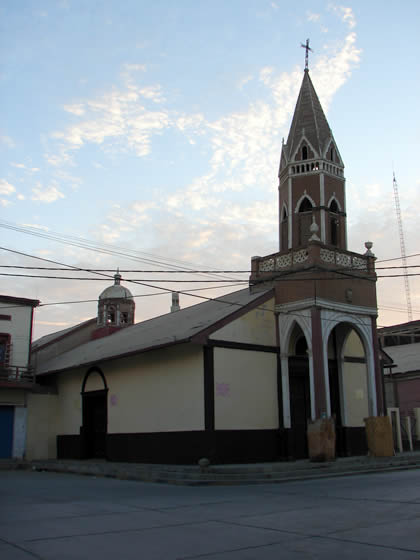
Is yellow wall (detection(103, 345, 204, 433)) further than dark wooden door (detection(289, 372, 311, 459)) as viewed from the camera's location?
No

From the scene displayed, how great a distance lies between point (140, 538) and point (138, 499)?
184 inches

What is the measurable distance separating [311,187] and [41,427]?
17080 mm

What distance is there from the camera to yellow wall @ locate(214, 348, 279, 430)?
786 inches

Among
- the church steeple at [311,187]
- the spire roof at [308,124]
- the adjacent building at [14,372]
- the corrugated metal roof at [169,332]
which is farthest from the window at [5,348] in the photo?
the spire roof at [308,124]

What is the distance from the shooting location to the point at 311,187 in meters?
24.4

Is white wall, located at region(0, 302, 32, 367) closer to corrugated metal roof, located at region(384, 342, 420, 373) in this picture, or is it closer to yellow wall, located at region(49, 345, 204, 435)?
yellow wall, located at region(49, 345, 204, 435)

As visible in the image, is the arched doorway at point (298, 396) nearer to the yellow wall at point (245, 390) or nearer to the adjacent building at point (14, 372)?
the yellow wall at point (245, 390)

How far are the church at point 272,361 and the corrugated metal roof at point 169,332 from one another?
12 centimetres

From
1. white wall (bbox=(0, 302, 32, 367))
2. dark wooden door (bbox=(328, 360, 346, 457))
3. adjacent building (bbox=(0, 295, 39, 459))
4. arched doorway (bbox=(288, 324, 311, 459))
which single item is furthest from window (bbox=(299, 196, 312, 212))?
white wall (bbox=(0, 302, 32, 367))

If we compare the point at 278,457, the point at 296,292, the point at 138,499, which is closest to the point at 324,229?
the point at 296,292

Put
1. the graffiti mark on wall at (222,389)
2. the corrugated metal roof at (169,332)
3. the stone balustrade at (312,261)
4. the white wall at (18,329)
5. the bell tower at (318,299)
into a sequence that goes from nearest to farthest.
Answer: the graffiti mark on wall at (222,389)
the corrugated metal roof at (169,332)
the bell tower at (318,299)
the stone balustrade at (312,261)
the white wall at (18,329)

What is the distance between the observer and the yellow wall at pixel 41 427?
28.2 meters

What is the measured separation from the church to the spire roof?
6cm

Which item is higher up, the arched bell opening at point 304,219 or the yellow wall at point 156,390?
the arched bell opening at point 304,219
